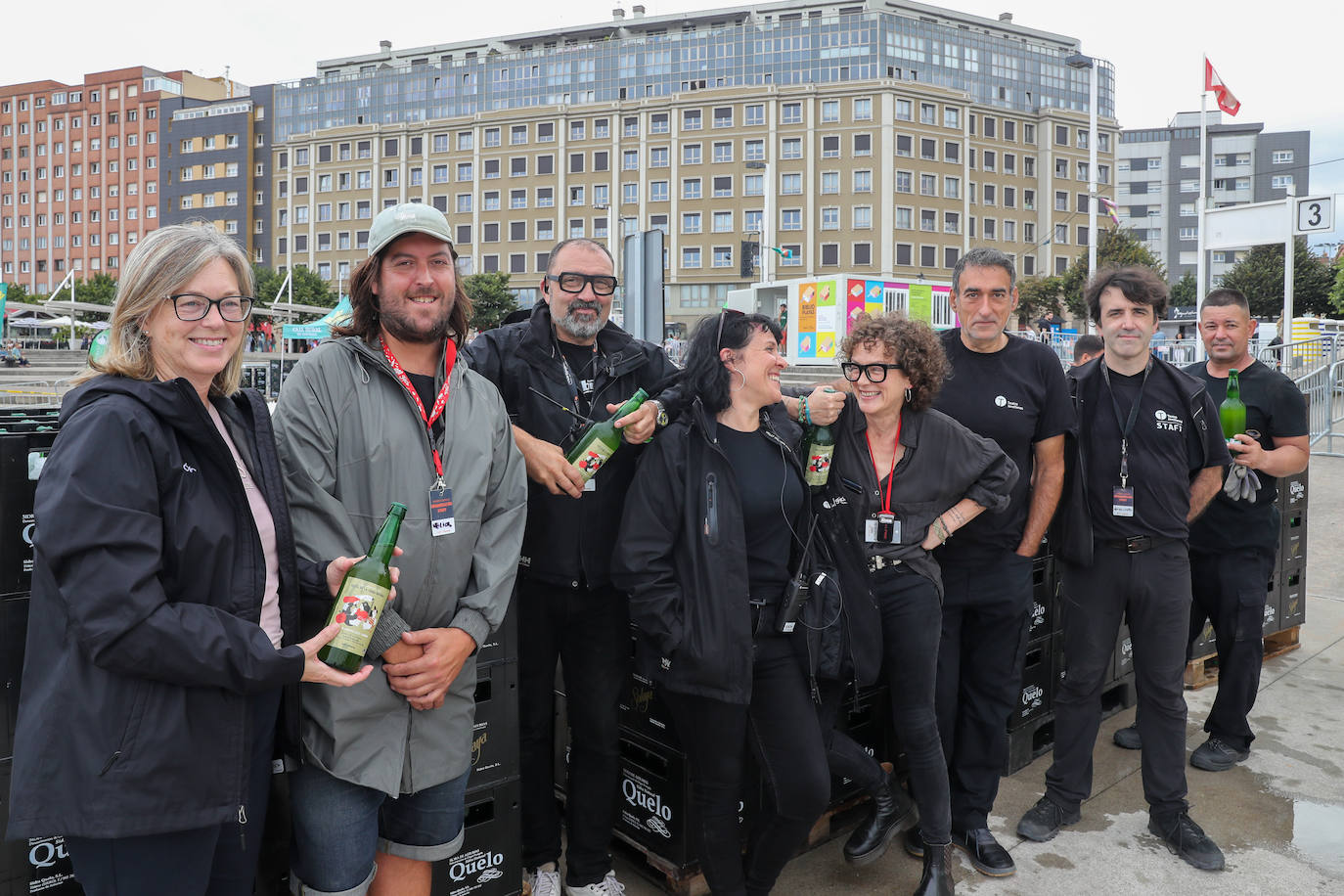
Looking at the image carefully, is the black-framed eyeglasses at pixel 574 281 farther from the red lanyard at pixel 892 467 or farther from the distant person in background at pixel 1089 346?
the distant person in background at pixel 1089 346

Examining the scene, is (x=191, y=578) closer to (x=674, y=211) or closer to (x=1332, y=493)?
(x=1332, y=493)

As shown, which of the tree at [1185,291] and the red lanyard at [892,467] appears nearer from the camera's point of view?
the red lanyard at [892,467]

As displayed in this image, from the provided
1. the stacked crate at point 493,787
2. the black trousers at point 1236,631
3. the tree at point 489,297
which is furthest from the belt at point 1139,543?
the tree at point 489,297

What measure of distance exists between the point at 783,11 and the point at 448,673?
250 ft

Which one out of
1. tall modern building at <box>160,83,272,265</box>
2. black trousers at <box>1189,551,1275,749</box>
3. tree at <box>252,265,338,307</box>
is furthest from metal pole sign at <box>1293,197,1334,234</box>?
tall modern building at <box>160,83,272,265</box>


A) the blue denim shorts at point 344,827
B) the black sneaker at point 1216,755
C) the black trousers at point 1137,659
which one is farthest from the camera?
the black sneaker at point 1216,755

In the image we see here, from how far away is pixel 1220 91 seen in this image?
21672 millimetres

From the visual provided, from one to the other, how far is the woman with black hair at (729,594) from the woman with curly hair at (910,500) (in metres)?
0.30

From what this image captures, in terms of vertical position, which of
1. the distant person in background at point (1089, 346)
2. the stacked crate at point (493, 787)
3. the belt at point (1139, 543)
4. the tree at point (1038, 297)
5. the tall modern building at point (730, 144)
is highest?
the tall modern building at point (730, 144)

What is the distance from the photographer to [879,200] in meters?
60.9

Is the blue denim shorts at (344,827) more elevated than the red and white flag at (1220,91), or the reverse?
the red and white flag at (1220,91)

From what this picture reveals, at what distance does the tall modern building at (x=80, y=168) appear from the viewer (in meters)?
84.0

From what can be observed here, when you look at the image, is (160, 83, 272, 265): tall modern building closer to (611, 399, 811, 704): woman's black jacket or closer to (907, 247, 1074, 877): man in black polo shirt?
(907, 247, 1074, 877): man in black polo shirt

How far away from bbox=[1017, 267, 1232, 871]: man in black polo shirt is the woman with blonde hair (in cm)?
308
